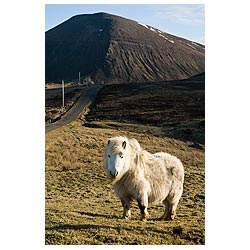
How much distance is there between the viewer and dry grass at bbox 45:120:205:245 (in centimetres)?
A: 786

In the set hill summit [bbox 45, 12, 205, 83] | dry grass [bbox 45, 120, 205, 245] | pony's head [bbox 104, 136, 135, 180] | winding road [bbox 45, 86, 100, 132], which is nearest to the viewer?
dry grass [bbox 45, 120, 205, 245]

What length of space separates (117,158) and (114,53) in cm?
11118

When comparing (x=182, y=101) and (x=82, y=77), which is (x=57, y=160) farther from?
(x=82, y=77)

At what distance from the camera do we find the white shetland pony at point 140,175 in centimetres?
823

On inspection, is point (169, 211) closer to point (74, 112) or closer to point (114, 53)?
point (74, 112)

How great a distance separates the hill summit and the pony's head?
298 feet

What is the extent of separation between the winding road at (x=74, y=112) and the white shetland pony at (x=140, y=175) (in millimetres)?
17928

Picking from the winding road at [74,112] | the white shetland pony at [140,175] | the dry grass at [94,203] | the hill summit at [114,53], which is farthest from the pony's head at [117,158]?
the hill summit at [114,53]

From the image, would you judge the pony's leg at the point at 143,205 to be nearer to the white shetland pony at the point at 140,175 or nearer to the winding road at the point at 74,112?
the white shetland pony at the point at 140,175

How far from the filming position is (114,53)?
11706 centimetres

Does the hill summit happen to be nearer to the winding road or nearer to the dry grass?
the winding road

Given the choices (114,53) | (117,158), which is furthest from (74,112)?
(114,53)

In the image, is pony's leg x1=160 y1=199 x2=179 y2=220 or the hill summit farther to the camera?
the hill summit

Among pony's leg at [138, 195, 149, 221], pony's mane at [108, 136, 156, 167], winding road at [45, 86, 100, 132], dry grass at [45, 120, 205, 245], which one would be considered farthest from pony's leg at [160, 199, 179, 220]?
winding road at [45, 86, 100, 132]
